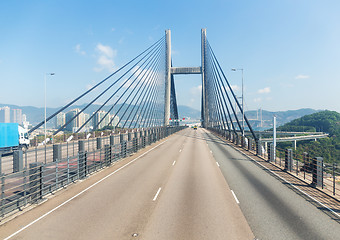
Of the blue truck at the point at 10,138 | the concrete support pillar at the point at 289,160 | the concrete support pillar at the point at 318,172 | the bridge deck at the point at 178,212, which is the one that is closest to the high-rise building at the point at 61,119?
the blue truck at the point at 10,138

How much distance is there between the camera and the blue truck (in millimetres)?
27125

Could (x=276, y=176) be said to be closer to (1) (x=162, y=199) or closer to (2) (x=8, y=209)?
(1) (x=162, y=199)

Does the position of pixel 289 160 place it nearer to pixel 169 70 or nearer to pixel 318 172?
pixel 318 172

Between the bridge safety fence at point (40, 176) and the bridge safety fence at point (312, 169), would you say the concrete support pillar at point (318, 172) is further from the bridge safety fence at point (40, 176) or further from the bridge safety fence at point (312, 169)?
the bridge safety fence at point (40, 176)

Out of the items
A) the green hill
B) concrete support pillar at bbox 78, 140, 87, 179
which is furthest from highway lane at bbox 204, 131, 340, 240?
the green hill

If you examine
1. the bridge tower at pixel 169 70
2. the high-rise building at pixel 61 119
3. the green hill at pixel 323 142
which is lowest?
the green hill at pixel 323 142

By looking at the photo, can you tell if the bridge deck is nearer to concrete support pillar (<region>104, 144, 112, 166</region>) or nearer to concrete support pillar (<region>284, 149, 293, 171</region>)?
concrete support pillar (<region>284, 149, 293, 171</region>)

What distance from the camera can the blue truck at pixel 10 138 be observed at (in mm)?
27125

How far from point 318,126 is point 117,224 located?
175519mm

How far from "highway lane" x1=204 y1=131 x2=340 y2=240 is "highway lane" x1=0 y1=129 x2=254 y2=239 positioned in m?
0.46

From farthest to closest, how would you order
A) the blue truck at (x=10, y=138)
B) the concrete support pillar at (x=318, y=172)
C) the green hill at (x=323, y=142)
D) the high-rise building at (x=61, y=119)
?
the high-rise building at (x=61, y=119) → the green hill at (x=323, y=142) → the blue truck at (x=10, y=138) → the concrete support pillar at (x=318, y=172)

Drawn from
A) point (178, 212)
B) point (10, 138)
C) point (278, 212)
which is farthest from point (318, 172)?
point (10, 138)

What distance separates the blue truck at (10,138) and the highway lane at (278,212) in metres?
27.4

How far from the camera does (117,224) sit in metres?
7.02
